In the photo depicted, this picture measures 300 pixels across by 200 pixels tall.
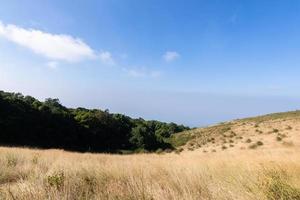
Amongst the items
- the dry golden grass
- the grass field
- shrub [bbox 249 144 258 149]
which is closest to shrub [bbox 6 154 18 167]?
the grass field

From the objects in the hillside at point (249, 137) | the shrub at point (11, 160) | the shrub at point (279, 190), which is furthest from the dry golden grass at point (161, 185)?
the hillside at point (249, 137)

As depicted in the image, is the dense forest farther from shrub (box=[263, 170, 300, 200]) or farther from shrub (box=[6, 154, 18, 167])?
shrub (box=[263, 170, 300, 200])

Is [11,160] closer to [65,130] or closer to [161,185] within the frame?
[161,185]

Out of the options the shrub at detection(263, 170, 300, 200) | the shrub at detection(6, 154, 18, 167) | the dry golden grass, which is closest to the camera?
the shrub at detection(263, 170, 300, 200)

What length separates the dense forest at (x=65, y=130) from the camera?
3922cm

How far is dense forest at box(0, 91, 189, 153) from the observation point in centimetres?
3922

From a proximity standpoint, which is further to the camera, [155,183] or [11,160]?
[11,160]

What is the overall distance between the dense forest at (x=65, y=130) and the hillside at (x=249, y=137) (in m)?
4.38

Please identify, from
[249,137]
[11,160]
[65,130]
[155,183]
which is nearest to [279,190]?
[155,183]

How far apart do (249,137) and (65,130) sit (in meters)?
22.7

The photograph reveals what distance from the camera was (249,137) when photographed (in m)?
29.0

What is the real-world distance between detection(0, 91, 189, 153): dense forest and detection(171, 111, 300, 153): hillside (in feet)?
14.4

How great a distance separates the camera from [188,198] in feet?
13.5

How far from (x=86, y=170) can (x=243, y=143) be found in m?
22.2
